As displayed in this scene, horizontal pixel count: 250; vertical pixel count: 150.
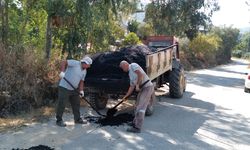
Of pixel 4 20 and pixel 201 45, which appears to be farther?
pixel 201 45

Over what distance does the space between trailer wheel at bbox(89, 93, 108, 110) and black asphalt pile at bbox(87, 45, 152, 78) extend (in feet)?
2.09

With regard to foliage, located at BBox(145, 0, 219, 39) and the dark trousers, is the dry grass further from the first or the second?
foliage, located at BBox(145, 0, 219, 39)

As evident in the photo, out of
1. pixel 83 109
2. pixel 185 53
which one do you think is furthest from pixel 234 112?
pixel 185 53

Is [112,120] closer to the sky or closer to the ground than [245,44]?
closer to the sky

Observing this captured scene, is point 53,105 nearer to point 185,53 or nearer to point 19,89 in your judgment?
point 19,89

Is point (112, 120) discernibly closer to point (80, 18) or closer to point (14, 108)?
point (14, 108)

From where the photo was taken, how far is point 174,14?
3262 cm

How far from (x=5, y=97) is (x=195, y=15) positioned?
92.9ft

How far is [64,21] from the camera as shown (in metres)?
13.1

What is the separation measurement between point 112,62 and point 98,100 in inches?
49.6

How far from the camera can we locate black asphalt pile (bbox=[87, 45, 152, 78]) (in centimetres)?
1152

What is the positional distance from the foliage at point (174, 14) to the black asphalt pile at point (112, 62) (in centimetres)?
2080

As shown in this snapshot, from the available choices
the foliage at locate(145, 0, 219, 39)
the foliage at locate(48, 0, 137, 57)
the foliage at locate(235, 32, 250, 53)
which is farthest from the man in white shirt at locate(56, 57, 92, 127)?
the foliage at locate(235, 32, 250, 53)

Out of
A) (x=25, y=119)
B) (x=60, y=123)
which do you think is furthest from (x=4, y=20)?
(x=60, y=123)
